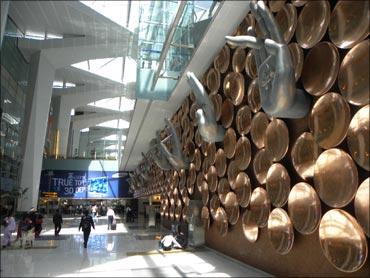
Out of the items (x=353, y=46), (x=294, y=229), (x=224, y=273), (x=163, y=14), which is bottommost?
(x=224, y=273)

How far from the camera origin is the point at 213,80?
10.0 m

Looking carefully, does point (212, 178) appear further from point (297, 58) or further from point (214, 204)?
point (297, 58)

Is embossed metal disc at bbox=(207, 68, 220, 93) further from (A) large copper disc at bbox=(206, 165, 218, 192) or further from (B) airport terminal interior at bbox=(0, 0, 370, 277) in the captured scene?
(A) large copper disc at bbox=(206, 165, 218, 192)

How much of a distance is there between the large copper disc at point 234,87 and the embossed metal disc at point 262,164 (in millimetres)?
1547

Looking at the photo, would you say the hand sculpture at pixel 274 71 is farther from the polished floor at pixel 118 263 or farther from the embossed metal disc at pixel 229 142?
the polished floor at pixel 118 263

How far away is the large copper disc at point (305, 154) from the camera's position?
5339 mm

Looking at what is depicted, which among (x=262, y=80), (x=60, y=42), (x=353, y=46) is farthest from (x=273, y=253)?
(x=60, y=42)

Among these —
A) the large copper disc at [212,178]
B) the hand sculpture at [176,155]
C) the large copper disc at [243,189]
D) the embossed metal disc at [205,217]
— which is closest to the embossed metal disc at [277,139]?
the large copper disc at [243,189]

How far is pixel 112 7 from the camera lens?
21.2ft

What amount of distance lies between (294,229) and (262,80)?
2.29 m

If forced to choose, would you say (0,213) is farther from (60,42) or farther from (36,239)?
(36,239)

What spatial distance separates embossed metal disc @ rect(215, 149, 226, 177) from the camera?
29.7 ft

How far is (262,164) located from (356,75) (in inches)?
112

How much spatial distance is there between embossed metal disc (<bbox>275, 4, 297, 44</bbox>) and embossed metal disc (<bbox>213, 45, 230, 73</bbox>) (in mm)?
2728
